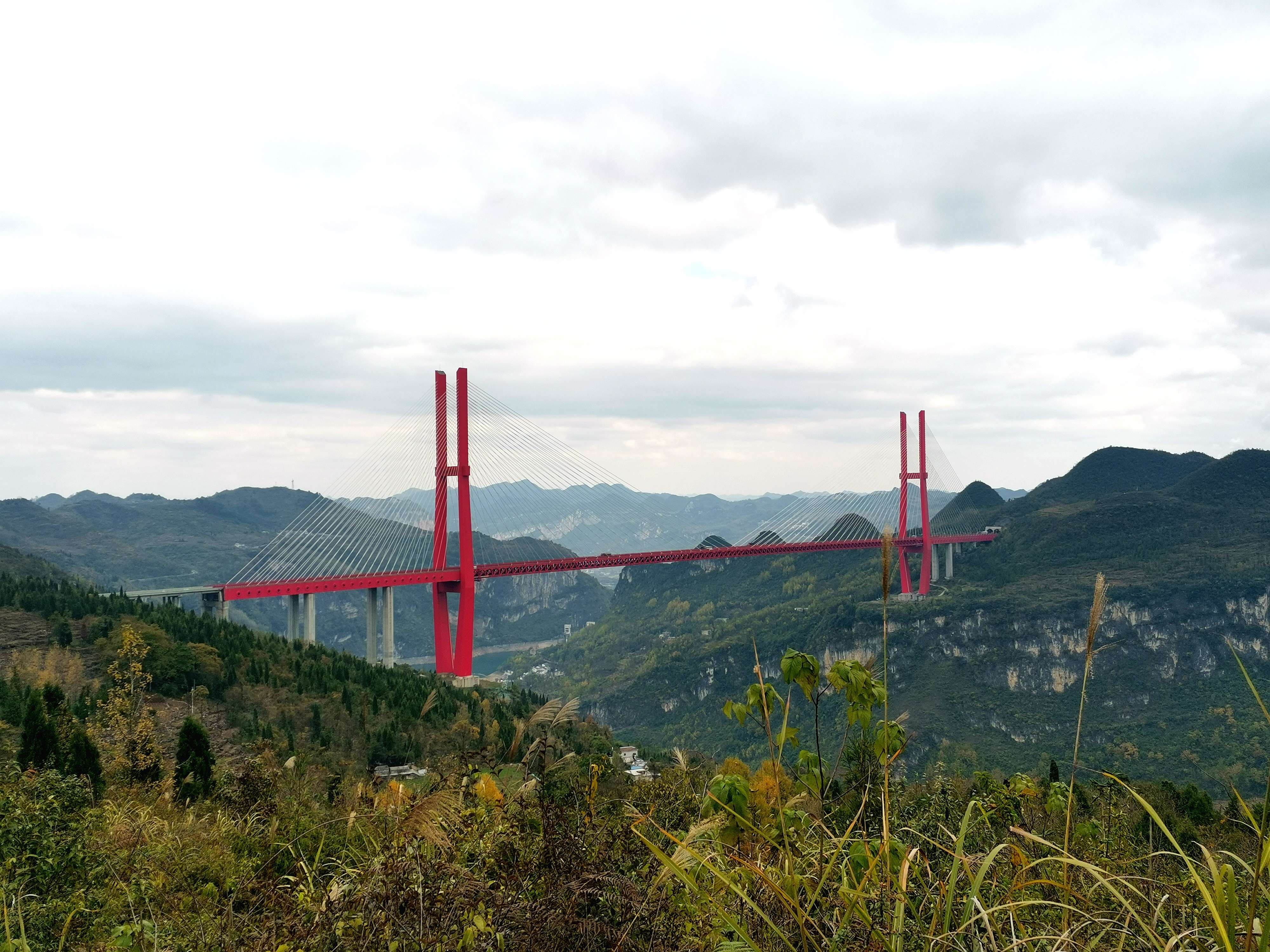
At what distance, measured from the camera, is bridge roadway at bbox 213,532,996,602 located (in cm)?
4297

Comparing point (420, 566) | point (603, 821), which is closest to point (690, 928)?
point (603, 821)

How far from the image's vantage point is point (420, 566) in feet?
181

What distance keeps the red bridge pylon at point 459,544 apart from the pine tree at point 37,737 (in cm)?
3316

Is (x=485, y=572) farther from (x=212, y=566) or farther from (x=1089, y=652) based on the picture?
(x=212, y=566)

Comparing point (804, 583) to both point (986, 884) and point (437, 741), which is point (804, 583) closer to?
point (437, 741)

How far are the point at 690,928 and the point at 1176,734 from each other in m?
80.2

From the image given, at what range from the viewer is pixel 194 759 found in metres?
11.0

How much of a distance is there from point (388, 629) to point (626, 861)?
4818 cm

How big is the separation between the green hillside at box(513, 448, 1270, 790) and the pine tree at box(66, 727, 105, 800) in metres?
55.8

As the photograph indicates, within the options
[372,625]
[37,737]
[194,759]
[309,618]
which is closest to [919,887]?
[194,759]

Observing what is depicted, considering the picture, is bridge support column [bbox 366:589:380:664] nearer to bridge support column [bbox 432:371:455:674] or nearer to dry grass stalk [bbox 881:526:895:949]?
bridge support column [bbox 432:371:455:674]

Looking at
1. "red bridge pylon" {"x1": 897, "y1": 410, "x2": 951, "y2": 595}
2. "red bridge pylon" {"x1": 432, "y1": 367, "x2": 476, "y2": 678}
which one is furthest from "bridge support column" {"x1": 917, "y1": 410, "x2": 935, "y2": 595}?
"red bridge pylon" {"x1": 432, "y1": 367, "x2": 476, "y2": 678}

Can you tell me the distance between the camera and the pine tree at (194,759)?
10.2m

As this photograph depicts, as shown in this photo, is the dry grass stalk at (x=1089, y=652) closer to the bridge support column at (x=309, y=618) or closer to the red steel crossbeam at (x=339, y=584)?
the red steel crossbeam at (x=339, y=584)
